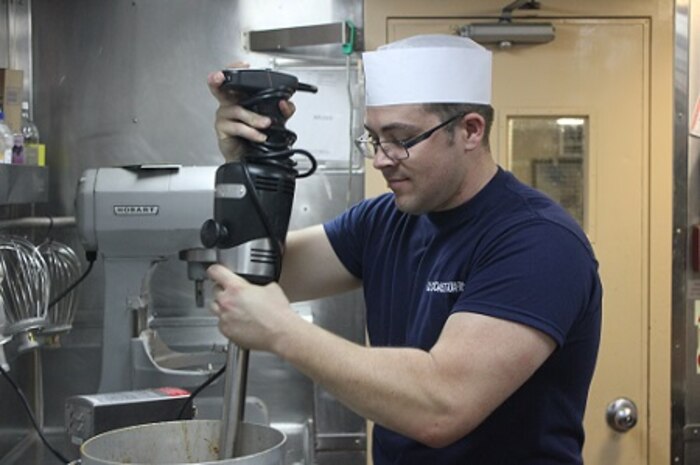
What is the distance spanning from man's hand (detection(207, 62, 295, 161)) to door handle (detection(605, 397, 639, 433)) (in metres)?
1.68

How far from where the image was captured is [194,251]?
6.39ft

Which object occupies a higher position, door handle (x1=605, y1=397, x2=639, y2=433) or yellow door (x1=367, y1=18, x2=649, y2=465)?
yellow door (x1=367, y1=18, x2=649, y2=465)

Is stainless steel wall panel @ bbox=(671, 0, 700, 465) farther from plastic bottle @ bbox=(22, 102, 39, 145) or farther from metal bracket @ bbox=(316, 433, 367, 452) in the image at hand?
plastic bottle @ bbox=(22, 102, 39, 145)

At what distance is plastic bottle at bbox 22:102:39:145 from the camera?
225cm

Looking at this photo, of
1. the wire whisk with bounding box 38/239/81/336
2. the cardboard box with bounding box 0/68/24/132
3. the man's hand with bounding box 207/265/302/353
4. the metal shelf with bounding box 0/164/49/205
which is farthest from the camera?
the wire whisk with bounding box 38/239/81/336

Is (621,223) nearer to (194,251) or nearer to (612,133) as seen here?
(612,133)

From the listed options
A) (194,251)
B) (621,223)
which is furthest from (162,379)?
(621,223)

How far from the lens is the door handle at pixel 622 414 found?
251 centimetres

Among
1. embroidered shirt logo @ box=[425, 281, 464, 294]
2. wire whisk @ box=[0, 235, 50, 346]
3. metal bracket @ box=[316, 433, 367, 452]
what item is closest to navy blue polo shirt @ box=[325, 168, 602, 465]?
embroidered shirt logo @ box=[425, 281, 464, 294]

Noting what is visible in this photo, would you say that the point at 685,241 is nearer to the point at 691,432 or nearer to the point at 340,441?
the point at 691,432

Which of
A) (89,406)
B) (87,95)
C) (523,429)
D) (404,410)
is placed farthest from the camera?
(87,95)

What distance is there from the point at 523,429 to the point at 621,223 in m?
1.32

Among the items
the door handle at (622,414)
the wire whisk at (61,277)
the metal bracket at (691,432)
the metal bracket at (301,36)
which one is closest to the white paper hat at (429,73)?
the metal bracket at (301,36)

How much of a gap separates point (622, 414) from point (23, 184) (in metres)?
1.71
